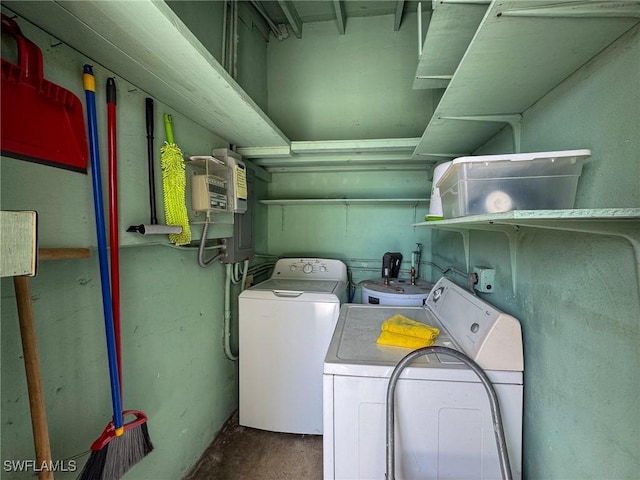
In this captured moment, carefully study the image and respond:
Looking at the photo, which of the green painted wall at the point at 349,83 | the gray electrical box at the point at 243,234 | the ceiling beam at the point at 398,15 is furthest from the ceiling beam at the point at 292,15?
the gray electrical box at the point at 243,234

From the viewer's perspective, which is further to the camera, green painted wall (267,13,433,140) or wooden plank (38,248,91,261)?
green painted wall (267,13,433,140)

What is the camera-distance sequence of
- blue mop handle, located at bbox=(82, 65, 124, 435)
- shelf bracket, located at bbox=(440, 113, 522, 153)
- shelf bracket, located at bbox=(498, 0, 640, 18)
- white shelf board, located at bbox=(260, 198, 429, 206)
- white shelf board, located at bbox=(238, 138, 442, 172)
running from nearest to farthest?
shelf bracket, located at bbox=(498, 0, 640, 18), blue mop handle, located at bbox=(82, 65, 124, 435), shelf bracket, located at bbox=(440, 113, 522, 153), white shelf board, located at bbox=(238, 138, 442, 172), white shelf board, located at bbox=(260, 198, 429, 206)

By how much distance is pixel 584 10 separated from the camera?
21.6 inches

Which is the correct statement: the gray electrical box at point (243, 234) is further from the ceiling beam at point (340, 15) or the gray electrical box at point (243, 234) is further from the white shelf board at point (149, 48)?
the ceiling beam at point (340, 15)

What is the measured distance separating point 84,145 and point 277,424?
73.9 inches

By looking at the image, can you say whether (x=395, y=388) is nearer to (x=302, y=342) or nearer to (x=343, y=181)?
(x=302, y=342)

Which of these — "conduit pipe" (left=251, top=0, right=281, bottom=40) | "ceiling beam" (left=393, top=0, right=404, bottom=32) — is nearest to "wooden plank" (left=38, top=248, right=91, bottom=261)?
"conduit pipe" (left=251, top=0, right=281, bottom=40)

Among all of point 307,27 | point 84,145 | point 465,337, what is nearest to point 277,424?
point 465,337

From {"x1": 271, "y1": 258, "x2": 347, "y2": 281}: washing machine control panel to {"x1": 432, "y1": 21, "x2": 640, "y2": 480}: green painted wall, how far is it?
142 cm

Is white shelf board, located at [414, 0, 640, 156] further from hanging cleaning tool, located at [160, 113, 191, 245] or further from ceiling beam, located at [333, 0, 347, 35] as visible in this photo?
ceiling beam, located at [333, 0, 347, 35]

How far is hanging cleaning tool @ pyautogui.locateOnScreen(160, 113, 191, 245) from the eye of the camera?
1145 mm

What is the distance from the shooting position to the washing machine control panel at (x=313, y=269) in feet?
7.52

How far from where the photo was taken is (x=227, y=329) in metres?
1.85

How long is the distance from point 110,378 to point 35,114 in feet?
2.66
